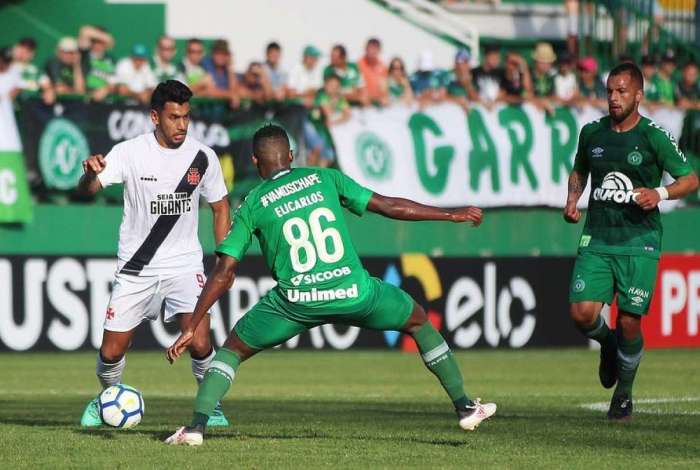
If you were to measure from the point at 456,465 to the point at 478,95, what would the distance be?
579 inches

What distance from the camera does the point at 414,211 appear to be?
9203 millimetres

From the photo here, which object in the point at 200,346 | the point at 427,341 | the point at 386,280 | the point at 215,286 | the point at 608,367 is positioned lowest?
the point at 386,280

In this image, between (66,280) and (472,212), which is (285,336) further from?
(66,280)

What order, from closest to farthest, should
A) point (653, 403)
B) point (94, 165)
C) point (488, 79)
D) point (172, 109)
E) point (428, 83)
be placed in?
point (94, 165) < point (172, 109) < point (653, 403) < point (428, 83) < point (488, 79)

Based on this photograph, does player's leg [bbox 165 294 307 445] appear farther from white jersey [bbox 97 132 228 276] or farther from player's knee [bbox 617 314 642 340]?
player's knee [bbox 617 314 642 340]

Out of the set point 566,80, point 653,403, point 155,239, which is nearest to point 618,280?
point 653,403

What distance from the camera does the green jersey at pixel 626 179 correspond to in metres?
11.0

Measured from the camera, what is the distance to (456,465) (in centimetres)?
838

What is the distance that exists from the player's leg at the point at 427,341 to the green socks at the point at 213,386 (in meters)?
0.86

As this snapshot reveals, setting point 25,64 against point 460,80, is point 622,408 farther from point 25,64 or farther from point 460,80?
point 460,80

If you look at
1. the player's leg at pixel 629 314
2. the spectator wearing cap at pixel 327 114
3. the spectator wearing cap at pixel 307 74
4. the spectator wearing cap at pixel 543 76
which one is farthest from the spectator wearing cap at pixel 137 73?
the player's leg at pixel 629 314

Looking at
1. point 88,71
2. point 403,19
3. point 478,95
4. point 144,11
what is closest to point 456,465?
point 88,71

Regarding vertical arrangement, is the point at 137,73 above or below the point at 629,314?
above

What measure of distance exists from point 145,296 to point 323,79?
11305 millimetres
